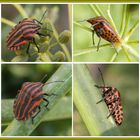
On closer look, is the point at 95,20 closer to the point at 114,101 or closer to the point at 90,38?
the point at 90,38

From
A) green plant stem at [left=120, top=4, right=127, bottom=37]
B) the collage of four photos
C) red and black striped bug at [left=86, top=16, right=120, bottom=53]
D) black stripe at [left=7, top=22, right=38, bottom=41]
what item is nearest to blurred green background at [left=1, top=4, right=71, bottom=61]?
the collage of four photos

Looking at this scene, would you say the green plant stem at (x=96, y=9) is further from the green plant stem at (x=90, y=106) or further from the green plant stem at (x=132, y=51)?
the green plant stem at (x=90, y=106)

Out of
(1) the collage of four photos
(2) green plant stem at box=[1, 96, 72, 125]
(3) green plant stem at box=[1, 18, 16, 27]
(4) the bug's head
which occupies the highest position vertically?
(4) the bug's head

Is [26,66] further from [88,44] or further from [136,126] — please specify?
[136,126]

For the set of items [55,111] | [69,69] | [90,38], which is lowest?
[55,111]

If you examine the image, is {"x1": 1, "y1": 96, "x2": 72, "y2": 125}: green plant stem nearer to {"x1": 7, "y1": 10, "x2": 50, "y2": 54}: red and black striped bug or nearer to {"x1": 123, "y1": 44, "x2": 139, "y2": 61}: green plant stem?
{"x1": 7, "y1": 10, "x2": 50, "y2": 54}: red and black striped bug

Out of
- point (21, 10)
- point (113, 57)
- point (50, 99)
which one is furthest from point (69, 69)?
point (21, 10)
